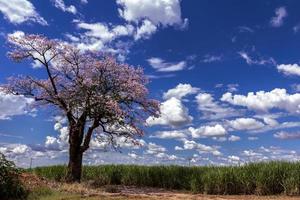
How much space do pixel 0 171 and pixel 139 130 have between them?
9.39 m

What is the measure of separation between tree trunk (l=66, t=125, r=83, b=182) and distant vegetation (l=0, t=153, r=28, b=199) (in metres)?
7.19

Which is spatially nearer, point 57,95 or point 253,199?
point 253,199

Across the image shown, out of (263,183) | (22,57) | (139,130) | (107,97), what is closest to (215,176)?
(263,183)

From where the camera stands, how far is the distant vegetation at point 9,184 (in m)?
20.5

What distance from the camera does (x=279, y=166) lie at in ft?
83.8

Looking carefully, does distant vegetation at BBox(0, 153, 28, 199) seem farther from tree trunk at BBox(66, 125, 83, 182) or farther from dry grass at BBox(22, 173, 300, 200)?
tree trunk at BBox(66, 125, 83, 182)

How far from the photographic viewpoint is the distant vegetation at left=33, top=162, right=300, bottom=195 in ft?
82.1

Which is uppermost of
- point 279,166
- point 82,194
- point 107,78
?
point 107,78

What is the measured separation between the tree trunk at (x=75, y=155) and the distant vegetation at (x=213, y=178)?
1.29 meters

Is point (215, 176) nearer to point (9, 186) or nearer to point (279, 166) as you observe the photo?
point (279, 166)

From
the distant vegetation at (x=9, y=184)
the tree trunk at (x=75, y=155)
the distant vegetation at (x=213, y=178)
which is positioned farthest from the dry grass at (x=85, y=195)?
the tree trunk at (x=75, y=155)

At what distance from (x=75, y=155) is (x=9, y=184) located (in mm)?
7966

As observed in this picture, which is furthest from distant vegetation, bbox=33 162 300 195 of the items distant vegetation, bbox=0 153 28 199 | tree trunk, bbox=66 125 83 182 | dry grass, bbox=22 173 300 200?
distant vegetation, bbox=0 153 28 199

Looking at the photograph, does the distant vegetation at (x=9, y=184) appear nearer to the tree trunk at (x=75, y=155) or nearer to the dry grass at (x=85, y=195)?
the dry grass at (x=85, y=195)
